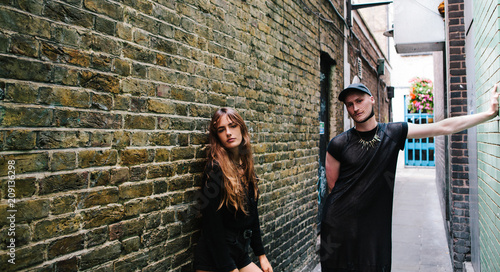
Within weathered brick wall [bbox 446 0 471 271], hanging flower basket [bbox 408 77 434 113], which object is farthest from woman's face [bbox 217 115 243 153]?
hanging flower basket [bbox 408 77 434 113]

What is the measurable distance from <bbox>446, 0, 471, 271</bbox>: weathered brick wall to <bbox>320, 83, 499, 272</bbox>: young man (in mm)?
3094

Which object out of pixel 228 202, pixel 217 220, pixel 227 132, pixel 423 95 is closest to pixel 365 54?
pixel 423 95

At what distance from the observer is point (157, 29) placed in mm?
2246

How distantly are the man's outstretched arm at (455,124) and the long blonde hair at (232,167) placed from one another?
1327 mm

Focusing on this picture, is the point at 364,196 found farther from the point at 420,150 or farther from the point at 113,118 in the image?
the point at 420,150

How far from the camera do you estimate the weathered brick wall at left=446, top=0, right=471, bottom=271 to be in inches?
197

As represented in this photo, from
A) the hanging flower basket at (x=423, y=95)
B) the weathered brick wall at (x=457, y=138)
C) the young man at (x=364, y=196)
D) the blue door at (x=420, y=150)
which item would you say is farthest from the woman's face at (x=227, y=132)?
the blue door at (x=420, y=150)

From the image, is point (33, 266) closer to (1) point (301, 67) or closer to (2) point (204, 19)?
(2) point (204, 19)

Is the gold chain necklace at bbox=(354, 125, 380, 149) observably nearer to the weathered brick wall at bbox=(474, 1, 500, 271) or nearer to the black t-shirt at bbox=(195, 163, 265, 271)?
the weathered brick wall at bbox=(474, 1, 500, 271)

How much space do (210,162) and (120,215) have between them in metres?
0.72

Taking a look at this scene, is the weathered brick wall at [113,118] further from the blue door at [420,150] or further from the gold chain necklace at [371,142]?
the blue door at [420,150]

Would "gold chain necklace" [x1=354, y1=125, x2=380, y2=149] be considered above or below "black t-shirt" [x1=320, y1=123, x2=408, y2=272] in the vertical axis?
above

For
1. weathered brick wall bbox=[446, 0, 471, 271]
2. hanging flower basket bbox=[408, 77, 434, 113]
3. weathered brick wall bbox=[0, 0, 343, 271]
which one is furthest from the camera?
hanging flower basket bbox=[408, 77, 434, 113]

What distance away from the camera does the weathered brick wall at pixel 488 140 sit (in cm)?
226
